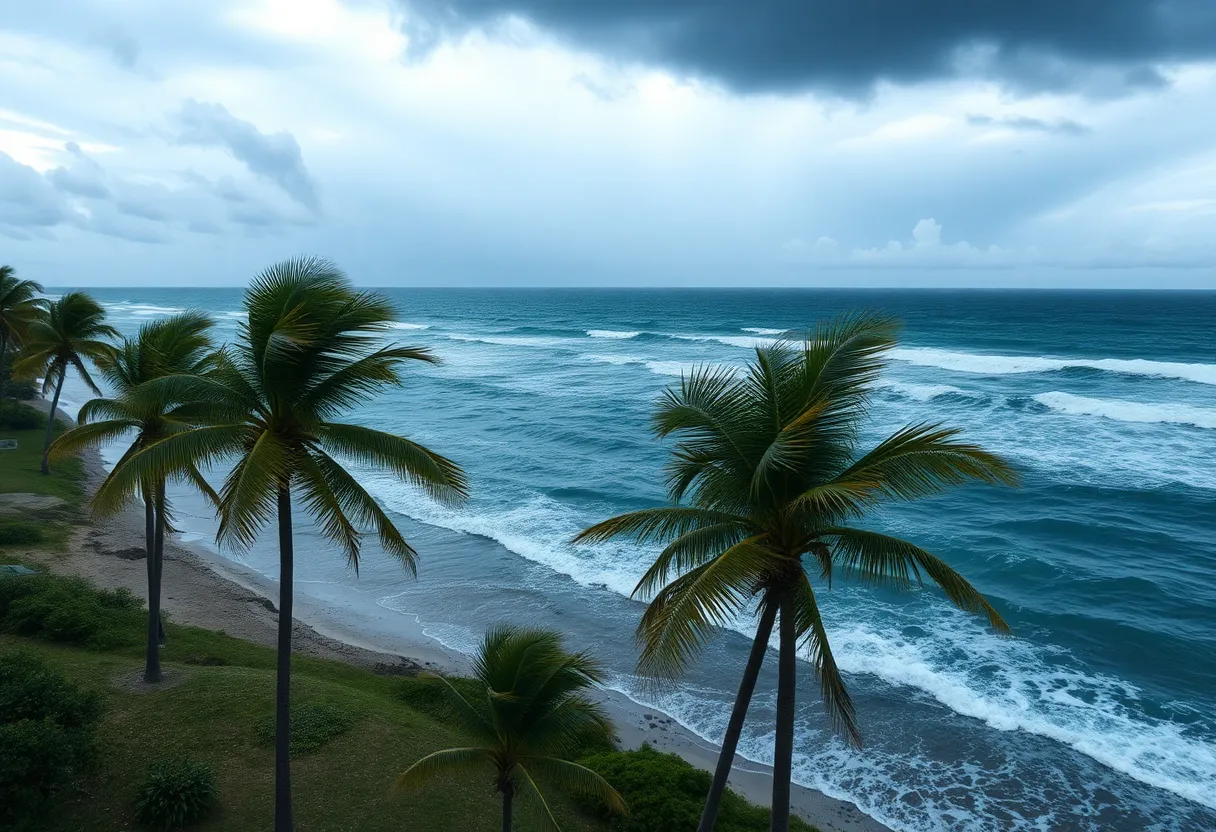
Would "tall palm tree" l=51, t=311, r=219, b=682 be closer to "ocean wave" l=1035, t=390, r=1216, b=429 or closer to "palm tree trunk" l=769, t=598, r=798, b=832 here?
"palm tree trunk" l=769, t=598, r=798, b=832

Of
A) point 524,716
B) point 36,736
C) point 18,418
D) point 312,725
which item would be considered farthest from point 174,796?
point 18,418

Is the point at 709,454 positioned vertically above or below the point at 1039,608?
above

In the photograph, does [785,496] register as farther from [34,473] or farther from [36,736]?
[34,473]

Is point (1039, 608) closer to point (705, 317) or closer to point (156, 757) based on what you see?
point (156, 757)

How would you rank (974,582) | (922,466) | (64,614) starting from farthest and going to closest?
(974,582) < (64,614) < (922,466)

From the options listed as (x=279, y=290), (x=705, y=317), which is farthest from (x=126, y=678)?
(x=705, y=317)

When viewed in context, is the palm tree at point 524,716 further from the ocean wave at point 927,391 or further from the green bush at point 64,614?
the ocean wave at point 927,391

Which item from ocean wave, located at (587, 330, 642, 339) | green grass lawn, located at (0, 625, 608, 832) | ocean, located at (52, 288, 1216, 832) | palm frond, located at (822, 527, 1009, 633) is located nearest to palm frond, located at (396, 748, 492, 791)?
green grass lawn, located at (0, 625, 608, 832)
